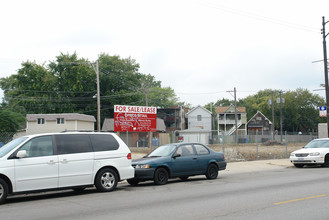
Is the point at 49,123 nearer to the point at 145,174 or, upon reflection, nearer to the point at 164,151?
the point at 164,151

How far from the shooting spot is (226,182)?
1405 cm

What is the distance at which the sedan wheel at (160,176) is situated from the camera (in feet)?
43.9

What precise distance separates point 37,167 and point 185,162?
5674 mm

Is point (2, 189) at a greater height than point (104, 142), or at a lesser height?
lesser

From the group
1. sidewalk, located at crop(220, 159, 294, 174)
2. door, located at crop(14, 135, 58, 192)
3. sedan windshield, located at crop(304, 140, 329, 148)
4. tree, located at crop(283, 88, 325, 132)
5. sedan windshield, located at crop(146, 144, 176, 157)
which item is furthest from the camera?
tree, located at crop(283, 88, 325, 132)

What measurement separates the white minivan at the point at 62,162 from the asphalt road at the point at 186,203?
1.43 ft

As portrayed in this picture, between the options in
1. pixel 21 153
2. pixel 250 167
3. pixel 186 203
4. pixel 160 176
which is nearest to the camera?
pixel 186 203

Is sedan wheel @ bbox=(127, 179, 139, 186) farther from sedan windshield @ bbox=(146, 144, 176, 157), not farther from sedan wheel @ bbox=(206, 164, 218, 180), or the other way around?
sedan wheel @ bbox=(206, 164, 218, 180)

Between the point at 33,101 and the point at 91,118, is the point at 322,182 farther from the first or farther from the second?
the point at 33,101

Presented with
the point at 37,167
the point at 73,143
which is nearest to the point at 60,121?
the point at 73,143

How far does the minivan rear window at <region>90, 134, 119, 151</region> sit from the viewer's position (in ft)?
38.4

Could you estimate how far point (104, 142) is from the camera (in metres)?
11.9

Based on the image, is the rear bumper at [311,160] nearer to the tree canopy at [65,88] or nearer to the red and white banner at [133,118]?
the red and white banner at [133,118]

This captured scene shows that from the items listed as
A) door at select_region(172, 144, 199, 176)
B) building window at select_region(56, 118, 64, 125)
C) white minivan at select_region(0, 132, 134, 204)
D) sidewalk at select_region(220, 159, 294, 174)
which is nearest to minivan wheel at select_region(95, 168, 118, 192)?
white minivan at select_region(0, 132, 134, 204)
